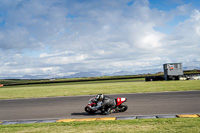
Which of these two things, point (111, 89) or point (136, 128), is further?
point (111, 89)

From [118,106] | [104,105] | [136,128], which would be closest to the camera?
[136,128]

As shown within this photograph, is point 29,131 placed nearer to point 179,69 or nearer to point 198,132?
point 198,132

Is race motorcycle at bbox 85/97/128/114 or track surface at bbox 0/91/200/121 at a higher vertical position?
race motorcycle at bbox 85/97/128/114

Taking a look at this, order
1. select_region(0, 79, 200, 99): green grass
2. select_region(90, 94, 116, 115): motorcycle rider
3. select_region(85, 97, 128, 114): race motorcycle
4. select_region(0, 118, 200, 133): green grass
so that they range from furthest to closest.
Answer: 1. select_region(0, 79, 200, 99): green grass
2. select_region(85, 97, 128, 114): race motorcycle
3. select_region(90, 94, 116, 115): motorcycle rider
4. select_region(0, 118, 200, 133): green grass

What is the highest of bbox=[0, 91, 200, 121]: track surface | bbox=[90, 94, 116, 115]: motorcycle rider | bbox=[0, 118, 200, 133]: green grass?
bbox=[90, 94, 116, 115]: motorcycle rider

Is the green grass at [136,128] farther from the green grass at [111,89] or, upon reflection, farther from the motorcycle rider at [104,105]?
the green grass at [111,89]

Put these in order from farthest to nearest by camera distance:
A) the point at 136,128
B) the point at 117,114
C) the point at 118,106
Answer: the point at 118,106 → the point at 117,114 → the point at 136,128

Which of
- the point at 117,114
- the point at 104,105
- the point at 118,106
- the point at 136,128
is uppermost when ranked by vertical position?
the point at 104,105

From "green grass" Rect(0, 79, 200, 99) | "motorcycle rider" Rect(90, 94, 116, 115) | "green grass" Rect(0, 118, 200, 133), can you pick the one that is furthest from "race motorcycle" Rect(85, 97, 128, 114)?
"green grass" Rect(0, 79, 200, 99)

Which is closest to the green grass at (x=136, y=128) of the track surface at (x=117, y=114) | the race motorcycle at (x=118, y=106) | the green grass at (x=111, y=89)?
the track surface at (x=117, y=114)

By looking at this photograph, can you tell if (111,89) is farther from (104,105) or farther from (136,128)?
(136,128)

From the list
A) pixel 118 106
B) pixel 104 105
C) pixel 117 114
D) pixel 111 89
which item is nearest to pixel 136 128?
pixel 117 114

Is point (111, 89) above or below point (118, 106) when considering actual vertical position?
below

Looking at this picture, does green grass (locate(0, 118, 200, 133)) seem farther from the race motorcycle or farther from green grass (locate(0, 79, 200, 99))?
green grass (locate(0, 79, 200, 99))
